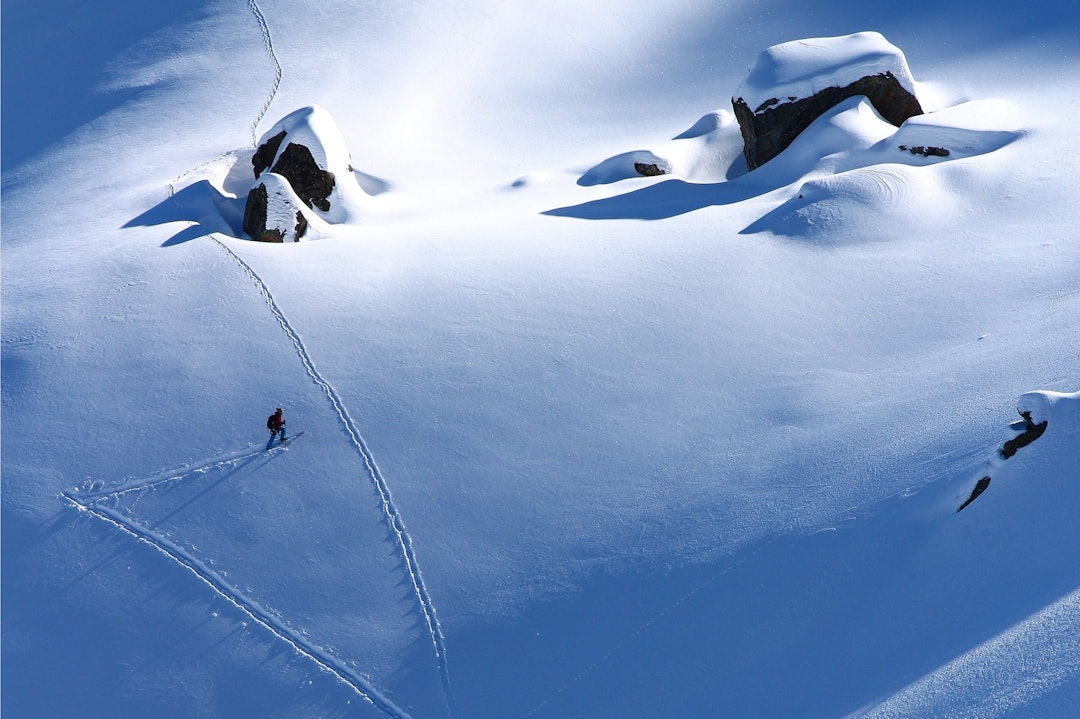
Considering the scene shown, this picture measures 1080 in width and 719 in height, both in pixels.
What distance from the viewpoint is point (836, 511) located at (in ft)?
44.2

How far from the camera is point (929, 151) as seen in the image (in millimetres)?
20234

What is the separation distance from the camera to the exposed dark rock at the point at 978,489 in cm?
1280

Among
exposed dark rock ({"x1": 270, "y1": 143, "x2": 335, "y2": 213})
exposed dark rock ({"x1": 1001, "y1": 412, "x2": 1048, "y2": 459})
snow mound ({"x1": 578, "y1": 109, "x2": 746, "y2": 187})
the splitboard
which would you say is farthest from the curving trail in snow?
snow mound ({"x1": 578, "y1": 109, "x2": 746, "y2": 187})

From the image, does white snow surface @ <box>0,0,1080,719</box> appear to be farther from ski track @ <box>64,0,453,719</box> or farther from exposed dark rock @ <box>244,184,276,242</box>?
exposed dark rock @ <box>244,184,276,242</box>

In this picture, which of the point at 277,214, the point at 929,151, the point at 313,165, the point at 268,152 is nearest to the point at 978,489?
the point at 929,151

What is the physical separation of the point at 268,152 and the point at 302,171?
103 centimetres

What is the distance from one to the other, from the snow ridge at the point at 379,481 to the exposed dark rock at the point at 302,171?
329 centimetres

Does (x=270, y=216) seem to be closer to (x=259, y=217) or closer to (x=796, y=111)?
(x=259, y=217)

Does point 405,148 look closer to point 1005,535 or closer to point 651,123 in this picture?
point 651,123

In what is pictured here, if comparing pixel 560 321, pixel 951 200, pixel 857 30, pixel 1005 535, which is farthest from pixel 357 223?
pixel 857 30

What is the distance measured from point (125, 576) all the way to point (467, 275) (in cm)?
737

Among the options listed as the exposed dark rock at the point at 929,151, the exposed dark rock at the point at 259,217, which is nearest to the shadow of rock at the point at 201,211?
the exposed dark rock at the point at 259,217

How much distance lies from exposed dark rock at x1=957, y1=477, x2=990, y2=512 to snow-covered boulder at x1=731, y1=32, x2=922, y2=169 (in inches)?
416

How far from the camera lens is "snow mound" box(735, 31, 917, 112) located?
21594 mm
